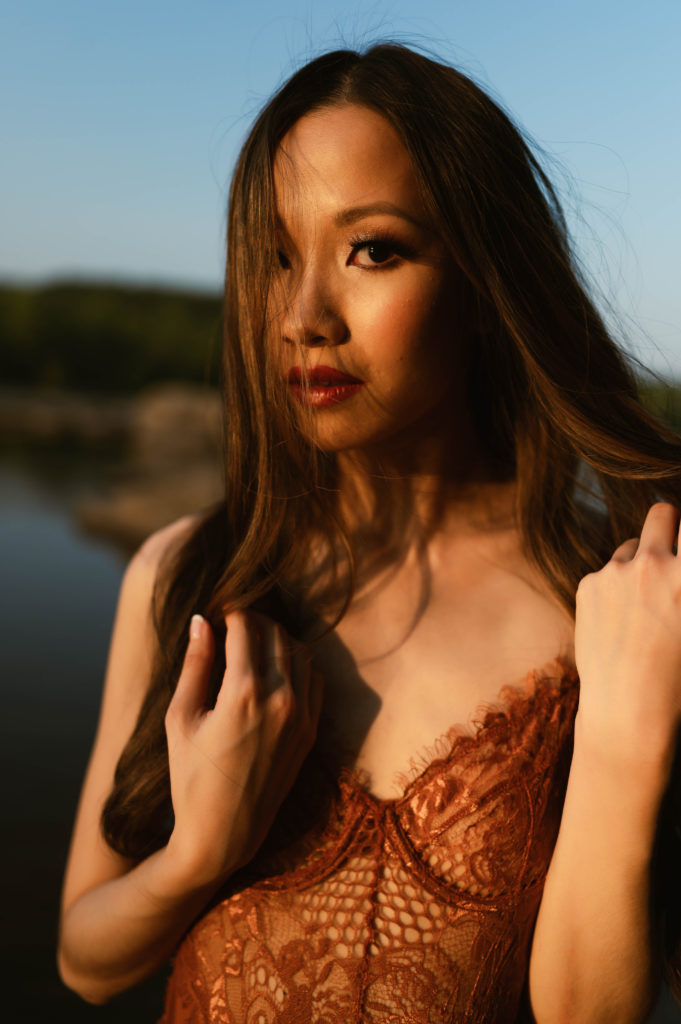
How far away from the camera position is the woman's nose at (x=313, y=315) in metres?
1.11

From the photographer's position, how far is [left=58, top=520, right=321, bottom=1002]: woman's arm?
1059 millimetres

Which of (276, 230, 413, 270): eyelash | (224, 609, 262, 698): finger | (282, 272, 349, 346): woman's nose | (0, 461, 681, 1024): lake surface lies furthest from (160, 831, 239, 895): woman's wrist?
(0, 461, 681, 1024): lake surface

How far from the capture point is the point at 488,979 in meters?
1.11

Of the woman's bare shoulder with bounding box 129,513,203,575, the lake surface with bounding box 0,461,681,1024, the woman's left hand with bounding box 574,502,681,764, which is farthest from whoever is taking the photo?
the lake surface with bounding box 0,461,681,1024

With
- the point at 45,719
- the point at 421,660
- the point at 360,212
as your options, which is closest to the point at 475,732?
Result: the point at 421,660

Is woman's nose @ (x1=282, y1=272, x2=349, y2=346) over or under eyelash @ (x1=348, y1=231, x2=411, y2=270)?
under

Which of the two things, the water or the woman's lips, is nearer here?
the woman's lips

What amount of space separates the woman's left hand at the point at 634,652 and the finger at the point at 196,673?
52 cm

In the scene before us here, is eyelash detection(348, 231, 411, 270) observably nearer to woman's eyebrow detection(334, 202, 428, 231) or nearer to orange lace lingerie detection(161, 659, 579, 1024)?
woman's eyebrow detection(334, 202, 428, 231)

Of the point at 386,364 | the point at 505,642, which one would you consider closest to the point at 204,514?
the point at 386,364

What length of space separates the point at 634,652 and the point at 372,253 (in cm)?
66

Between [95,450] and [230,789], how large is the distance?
655 cm

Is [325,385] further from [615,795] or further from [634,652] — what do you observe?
[615,795]

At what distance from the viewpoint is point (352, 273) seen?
1146 mm
